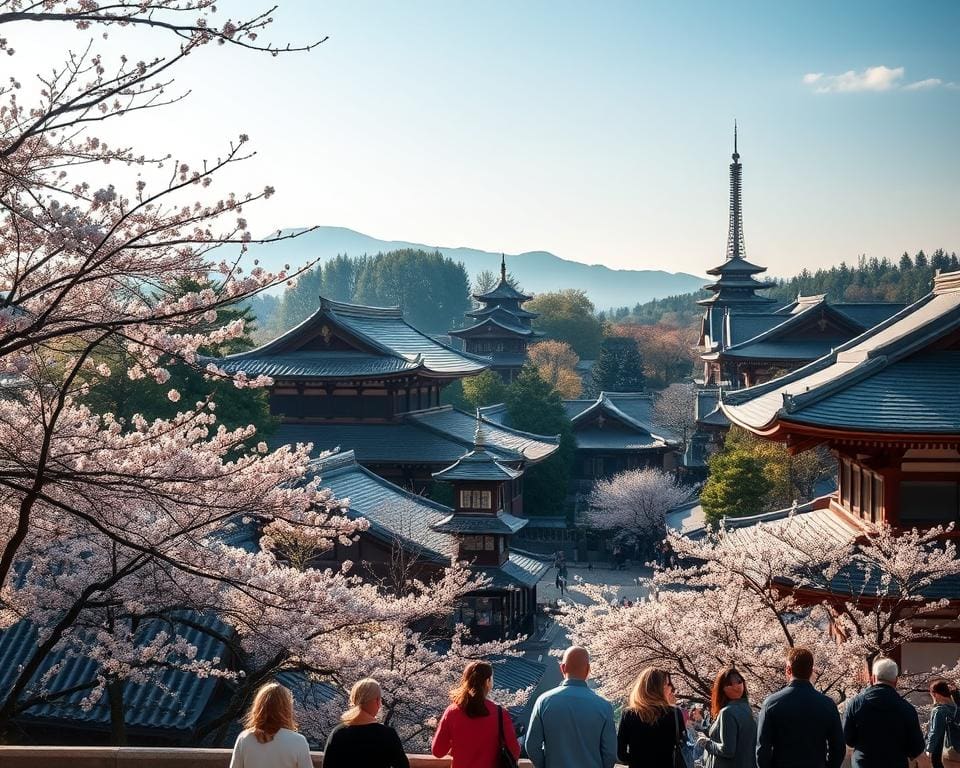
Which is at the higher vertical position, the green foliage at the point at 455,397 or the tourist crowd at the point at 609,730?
the tourist crowd at the point at 609,730

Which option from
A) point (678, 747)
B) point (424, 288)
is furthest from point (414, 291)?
point (678, 747)

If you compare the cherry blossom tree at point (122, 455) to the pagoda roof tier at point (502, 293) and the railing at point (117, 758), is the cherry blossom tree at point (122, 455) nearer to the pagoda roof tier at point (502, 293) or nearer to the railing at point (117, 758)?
the railing at point (117, 758)

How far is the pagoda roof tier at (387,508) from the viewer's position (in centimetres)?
2375

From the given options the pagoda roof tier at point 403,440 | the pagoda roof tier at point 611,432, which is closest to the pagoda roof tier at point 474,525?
the pagoda roof tier at point 403,440

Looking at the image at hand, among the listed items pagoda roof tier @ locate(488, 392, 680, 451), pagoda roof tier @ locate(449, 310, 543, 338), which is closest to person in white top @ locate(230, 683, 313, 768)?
pagoda roof tier @ locate(488, 392, 680, 451)

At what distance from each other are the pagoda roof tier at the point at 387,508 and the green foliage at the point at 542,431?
15.6 m

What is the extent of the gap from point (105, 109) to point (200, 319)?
5.21ft

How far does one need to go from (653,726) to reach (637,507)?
1445 inches

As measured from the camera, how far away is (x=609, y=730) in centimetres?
600

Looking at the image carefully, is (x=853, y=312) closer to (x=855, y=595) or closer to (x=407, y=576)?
(x=407, y=576)

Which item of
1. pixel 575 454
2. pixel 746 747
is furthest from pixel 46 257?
pixel 575 454

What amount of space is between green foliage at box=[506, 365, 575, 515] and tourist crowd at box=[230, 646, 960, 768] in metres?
36.1

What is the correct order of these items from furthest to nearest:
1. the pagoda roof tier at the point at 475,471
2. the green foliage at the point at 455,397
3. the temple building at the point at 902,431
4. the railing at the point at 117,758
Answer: the green foliage at the point at 455,397, the pagoda roof tier at the point at 475,471, the temple building at the point at 902,431, the railing at the point at 117,758

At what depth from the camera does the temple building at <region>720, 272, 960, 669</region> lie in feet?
42.3
